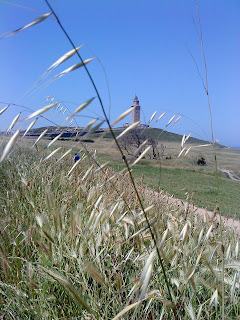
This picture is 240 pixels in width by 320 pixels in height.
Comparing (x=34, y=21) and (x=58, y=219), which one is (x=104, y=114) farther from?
(x=58, y=219)

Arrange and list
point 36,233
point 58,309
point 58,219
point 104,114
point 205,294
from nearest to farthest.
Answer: point 104,114
point 58,309
point 205,294
point 58,219
point 36,233

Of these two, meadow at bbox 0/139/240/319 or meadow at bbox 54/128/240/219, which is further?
meadow at bbox 54/128/240/219

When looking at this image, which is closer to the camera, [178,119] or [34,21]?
[34,21]

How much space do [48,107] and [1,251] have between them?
2.95 ft

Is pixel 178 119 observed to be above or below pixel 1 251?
above

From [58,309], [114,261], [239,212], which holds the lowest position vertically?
[239,212]

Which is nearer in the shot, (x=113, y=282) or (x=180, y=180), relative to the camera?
(x=113, y=282)

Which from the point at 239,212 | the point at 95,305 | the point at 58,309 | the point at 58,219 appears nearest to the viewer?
the point at 95,305

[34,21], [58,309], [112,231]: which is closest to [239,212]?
[112,231]

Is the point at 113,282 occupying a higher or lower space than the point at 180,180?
higher

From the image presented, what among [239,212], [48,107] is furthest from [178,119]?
[239,212]

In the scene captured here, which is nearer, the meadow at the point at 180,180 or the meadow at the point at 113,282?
the meadow at the point at 113,282

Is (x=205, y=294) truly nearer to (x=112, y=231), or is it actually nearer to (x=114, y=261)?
(x=114, y=261)

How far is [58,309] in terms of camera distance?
4.96 feet
